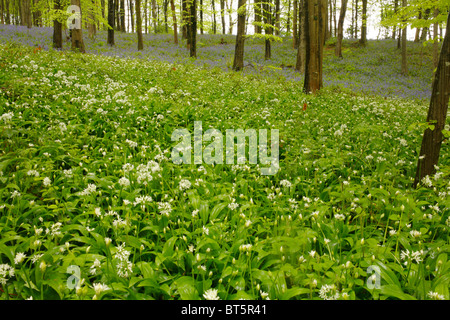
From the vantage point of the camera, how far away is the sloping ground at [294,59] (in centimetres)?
1652

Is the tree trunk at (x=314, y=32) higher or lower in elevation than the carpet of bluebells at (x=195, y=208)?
higher

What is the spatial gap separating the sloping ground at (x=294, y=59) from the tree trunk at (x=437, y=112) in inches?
420

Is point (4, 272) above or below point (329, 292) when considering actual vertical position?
above

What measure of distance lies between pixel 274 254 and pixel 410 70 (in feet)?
91.3

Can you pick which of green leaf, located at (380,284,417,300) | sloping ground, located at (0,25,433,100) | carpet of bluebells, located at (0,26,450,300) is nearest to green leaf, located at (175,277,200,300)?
carpet of bluebells, located at (0,26,450,300)

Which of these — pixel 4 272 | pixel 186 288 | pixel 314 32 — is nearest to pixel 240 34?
pixel 314 32

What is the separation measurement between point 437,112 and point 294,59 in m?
21.8

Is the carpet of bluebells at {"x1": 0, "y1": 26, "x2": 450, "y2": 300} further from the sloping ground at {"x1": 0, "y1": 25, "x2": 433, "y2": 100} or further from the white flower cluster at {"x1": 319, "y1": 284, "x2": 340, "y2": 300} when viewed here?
the sloping ground at {"x1": 0, "y1": 25, "x2": 433, "y2": 100}

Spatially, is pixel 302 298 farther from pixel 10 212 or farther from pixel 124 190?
pixel 10 212

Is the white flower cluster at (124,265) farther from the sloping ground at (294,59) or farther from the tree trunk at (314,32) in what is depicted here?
the sloping ground at (294,59)

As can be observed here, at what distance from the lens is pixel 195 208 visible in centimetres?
333

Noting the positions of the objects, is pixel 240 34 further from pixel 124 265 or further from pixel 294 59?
pixel 124 265

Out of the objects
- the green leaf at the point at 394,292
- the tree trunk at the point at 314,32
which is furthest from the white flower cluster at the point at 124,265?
the tree trunk at the point at 314,32
